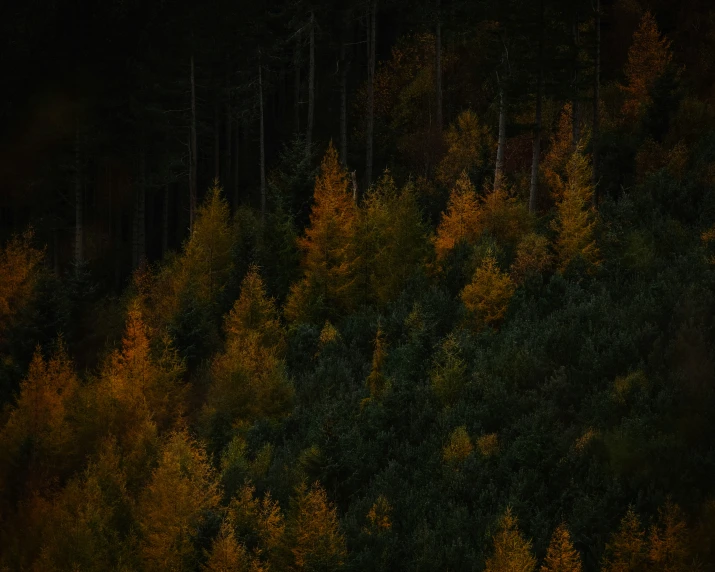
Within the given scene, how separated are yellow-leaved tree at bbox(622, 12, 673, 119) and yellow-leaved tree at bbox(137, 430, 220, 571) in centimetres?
2459

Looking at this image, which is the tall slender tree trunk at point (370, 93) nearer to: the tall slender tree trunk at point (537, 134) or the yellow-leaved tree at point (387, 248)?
the yellow-leaved tree at point (387, 248)

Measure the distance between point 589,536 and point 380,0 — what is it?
120 ft

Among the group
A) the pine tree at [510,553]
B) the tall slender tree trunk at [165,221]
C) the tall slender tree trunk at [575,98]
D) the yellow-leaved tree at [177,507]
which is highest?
the tall slender tree trunk at [575,98]

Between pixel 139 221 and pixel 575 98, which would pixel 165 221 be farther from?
pixel 575 98

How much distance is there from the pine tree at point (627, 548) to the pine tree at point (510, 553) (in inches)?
66.2

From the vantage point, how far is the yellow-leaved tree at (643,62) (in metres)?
35.0

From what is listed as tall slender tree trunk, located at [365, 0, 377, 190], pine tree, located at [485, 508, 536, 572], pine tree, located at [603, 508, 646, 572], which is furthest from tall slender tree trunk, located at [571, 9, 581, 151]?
pine tree, located at [485, 508, 536, 572]

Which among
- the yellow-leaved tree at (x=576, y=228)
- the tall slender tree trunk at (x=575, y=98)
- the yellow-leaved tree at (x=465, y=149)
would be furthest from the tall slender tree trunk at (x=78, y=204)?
the tall slender tree trunk at (x=575, y=98)

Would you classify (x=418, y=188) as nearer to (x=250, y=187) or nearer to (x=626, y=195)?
(x=626, y=195)

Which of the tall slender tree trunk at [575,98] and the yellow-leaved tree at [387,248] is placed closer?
the tall slender tree trunk at [575,98]

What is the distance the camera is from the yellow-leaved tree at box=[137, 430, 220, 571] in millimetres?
21875

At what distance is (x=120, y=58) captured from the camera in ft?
137

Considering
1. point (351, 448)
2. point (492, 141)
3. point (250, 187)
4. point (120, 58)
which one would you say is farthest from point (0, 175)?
point (351, 448)

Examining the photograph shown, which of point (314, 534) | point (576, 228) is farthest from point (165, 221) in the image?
point (314, 534)
